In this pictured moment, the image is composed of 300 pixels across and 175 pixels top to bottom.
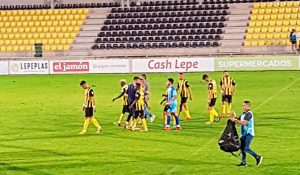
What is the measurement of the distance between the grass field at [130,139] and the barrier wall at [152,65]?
9292mm

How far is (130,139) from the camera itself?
22219 mm

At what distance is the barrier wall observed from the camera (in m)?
47.4

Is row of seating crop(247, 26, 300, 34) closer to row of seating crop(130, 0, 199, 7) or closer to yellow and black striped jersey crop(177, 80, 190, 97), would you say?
row of seating crop(130, 0, 199, 7)

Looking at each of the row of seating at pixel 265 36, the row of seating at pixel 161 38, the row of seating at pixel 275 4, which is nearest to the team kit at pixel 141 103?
the row of seating at pixel 161 38

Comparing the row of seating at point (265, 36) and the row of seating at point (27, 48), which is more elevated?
the row of seating at point (265, 36)

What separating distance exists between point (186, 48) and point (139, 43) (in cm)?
466

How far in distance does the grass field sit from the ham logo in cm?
1180

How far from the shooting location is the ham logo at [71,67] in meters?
49.9

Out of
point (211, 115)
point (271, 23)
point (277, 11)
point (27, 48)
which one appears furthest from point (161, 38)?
point (211, 115)

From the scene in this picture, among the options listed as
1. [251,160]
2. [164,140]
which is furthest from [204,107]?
[251,160]

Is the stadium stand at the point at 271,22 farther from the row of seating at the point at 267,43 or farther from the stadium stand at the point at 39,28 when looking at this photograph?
the stadium stand at the point at 39,28

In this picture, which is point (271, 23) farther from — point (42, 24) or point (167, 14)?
point (42, 24)

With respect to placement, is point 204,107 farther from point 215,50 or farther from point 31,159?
point 215,50

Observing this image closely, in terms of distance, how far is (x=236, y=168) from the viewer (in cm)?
1716
